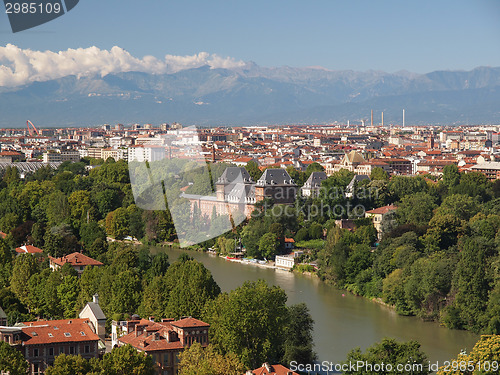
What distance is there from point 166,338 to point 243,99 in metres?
53.5

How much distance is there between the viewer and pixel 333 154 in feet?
102

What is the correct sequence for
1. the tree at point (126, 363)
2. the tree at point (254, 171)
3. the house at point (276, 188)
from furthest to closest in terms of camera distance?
1. the tree at point (254, 171)
2. the house at point (276, 188)
3. the tree at point (126, 363)

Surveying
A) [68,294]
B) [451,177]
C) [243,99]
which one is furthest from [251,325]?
[243,99]

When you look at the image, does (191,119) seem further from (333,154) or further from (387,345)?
(387,345)

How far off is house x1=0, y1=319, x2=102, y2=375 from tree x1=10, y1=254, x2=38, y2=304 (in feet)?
7.08

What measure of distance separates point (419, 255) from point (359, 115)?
7346cm

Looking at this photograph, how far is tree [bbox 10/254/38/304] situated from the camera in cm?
908

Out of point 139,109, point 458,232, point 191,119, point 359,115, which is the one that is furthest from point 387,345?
point 359,115

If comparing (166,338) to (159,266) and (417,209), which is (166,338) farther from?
(417,209)

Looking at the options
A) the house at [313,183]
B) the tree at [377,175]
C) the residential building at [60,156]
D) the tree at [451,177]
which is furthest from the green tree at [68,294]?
the residential building at [60,156]

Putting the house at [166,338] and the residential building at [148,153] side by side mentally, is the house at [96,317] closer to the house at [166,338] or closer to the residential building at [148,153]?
the house at [166,338]

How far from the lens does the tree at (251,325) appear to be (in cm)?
688

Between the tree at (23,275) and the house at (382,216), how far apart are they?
5656 millimetres

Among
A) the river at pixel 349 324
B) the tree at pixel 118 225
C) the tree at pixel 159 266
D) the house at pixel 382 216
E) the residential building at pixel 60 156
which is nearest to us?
the river at pixel 349 324
